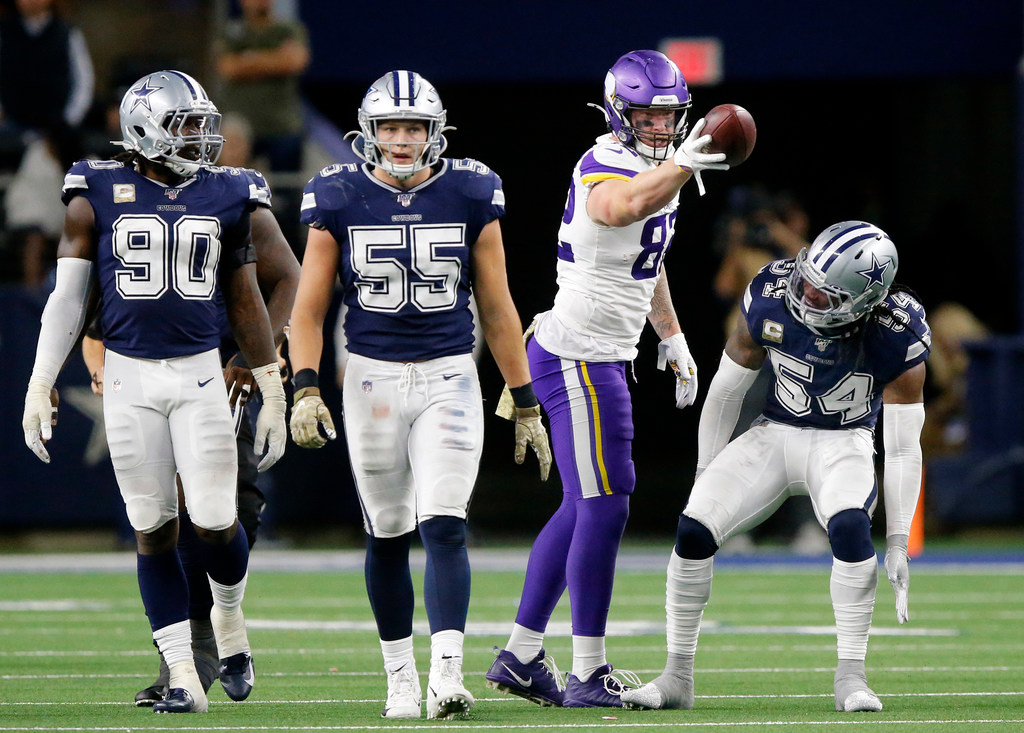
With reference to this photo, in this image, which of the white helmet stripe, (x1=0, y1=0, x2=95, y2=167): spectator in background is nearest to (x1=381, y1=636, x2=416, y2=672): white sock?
the white helmet stripe

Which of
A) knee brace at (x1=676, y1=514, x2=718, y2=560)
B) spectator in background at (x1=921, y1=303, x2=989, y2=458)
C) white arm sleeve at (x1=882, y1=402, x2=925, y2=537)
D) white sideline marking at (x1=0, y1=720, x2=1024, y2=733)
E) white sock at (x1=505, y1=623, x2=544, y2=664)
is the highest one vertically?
white arm sleeve at (x1=882, y1=402, x2=925, y2=537)

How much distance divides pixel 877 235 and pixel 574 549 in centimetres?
133

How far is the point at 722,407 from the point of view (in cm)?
538

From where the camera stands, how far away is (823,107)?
635 inches

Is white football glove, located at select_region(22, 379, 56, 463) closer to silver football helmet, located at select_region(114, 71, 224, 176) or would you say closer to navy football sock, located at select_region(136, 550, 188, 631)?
navy football sock, located at select_region(136, 550, 188, 631)

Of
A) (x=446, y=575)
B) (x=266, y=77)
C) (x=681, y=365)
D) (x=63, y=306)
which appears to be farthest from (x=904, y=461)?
(x=266, y=77)

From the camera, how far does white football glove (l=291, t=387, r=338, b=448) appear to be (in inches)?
193

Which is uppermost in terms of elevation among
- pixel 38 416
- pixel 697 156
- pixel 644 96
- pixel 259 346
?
pixel 644 96

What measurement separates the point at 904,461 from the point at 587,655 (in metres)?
1.14

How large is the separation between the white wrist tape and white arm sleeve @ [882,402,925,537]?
6.12ft

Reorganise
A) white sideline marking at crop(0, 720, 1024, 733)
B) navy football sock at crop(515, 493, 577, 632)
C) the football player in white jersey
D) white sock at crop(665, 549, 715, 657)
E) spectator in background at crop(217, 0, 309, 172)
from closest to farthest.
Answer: white sideline marking at crop(0, 720, 1024, 733), white sock at crop(665, 549, 715, 657), the football player in white jersey, navy football sock at crop(515, 493, 577, 632), spectator in background at crop(217, 0, 309, 172)

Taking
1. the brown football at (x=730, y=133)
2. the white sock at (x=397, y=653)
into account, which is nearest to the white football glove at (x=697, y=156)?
the brown football at (x=730, y=133)

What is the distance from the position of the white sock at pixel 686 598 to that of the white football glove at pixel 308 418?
1.14 meters

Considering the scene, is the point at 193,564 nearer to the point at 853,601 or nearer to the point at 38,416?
the point at 38,416
